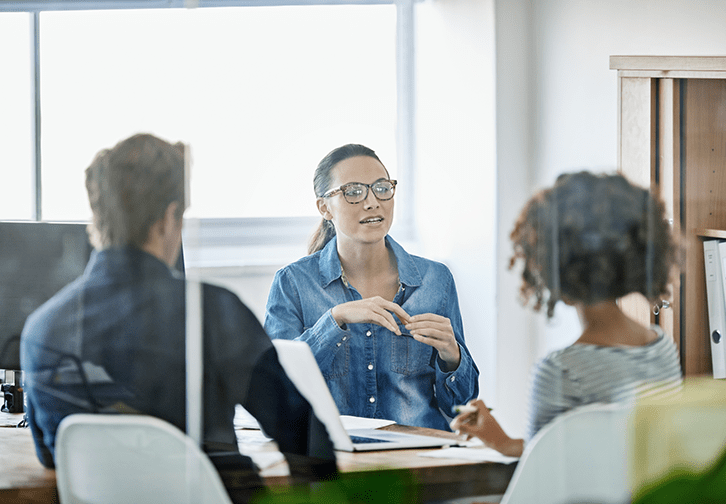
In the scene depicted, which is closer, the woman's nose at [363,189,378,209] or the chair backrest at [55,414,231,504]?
the chair backrest at [55,414,231,504]

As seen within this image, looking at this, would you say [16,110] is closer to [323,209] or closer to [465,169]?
[323,209]

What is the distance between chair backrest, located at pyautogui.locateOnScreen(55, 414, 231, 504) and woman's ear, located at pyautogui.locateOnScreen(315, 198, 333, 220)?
45cm

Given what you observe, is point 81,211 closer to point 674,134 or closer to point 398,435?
point 398,435

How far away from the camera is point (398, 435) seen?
1278 millimetres

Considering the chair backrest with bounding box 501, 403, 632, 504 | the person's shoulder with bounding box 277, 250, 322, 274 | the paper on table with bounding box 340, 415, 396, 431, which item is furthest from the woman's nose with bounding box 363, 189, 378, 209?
the chair backrest with bounding box 501, 403, 632, 504

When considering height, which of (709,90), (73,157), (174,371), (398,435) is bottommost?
(398,435)

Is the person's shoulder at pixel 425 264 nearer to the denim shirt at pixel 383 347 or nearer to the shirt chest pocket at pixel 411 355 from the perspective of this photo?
the denim shirt at pixel 383 347

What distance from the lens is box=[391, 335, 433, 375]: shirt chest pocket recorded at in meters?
1.30

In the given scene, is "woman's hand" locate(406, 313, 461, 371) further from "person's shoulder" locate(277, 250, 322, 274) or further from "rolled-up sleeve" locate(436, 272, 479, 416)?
"person's shoulder" locate(277, 250, 322, 274)

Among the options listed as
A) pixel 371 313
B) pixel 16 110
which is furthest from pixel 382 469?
pixel 16 110

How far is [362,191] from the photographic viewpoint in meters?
1.31

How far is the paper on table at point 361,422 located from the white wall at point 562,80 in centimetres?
22

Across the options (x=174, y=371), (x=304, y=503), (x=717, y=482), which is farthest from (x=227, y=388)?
(x=717, y=482)

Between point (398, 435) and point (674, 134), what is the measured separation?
0.72 meters
